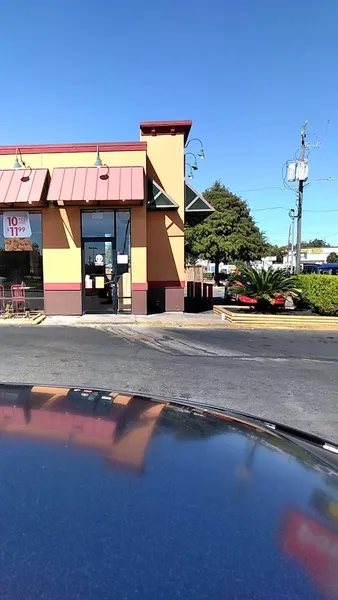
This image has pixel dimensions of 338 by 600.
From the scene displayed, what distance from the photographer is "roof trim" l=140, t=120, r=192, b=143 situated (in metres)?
14.3

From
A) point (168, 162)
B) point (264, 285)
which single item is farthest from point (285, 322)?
point (168, 162)

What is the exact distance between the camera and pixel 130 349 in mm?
8789

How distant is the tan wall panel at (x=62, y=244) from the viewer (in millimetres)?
13539

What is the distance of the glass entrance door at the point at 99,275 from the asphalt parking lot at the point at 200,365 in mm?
2885

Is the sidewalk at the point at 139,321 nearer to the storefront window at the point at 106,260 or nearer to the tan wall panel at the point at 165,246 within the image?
the storefront window at the point at 106,260

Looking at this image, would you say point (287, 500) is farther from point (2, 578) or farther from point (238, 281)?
point (238, 281)

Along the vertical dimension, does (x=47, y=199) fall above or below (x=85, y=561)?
above

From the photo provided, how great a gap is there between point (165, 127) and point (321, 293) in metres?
7.73

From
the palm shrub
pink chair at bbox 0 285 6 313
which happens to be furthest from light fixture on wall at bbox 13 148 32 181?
the palm shrub

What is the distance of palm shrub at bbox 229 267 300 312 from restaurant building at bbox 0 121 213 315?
3247 millimetres

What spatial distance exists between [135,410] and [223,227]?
1521 inches

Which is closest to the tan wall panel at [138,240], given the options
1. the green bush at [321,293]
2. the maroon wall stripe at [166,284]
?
the maroon wall stripe at [166,284]

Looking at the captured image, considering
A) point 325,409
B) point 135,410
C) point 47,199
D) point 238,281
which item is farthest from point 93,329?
point 135,410

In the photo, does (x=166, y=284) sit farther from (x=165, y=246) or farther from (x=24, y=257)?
(x=24, y=257)
